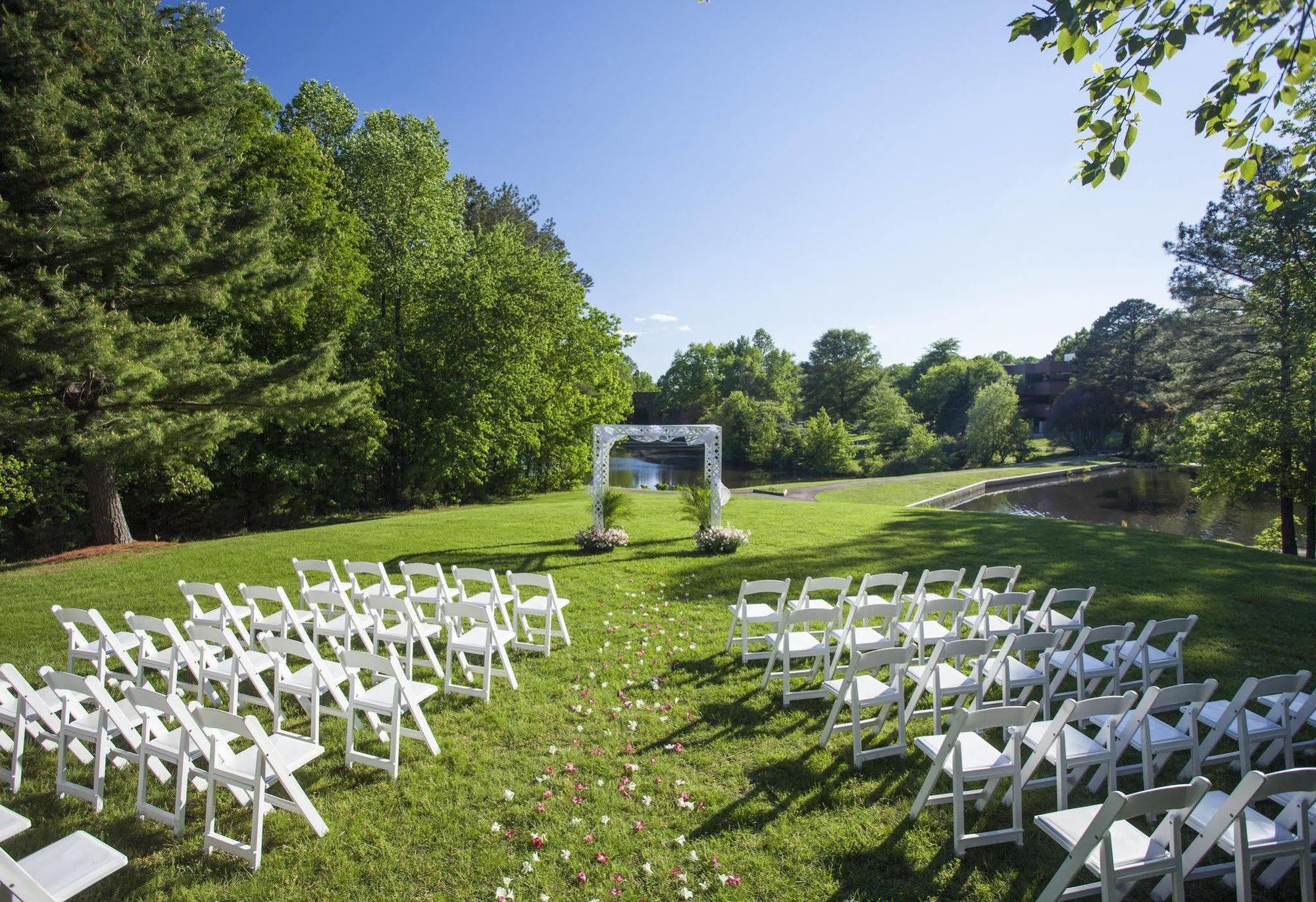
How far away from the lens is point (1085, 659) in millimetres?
5023

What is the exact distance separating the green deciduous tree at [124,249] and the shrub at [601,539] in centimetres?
709

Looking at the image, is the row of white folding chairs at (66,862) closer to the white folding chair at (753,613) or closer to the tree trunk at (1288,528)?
the white folding chair at (753,613)

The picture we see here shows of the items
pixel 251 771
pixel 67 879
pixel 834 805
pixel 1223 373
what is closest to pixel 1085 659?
pixel 834 805

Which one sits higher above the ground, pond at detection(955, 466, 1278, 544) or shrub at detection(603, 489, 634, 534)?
shrub at detection(603, 489, 634, 534)

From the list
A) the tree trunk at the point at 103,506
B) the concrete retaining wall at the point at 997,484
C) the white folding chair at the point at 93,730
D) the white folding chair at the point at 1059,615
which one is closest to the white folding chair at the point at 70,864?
the white folding chair at the point at 93,730

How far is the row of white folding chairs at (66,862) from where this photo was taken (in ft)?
8.84

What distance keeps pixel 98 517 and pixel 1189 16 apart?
18939 millimetres

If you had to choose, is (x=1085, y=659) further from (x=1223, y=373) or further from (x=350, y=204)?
(x=350, y=204)

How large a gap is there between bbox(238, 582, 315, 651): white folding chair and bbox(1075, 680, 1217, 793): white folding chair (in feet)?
19.8

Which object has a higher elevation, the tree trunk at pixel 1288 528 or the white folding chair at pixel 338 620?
the white folding chair at pixel 338 620

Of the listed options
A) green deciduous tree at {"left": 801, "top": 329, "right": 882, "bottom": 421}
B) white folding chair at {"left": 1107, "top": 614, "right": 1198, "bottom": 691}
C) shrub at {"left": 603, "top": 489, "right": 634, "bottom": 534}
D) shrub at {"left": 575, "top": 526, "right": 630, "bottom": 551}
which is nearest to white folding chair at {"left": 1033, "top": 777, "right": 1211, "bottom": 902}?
white folding chair at {"left": 1107, "top": 614, "right": 1198, "bottom": 691}

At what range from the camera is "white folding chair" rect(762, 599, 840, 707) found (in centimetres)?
527

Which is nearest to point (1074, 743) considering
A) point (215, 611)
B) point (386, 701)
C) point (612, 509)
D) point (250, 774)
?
point (386, 701)

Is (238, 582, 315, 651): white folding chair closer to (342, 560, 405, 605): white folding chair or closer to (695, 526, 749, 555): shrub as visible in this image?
(342, 560, 405, 605): white folding chair
